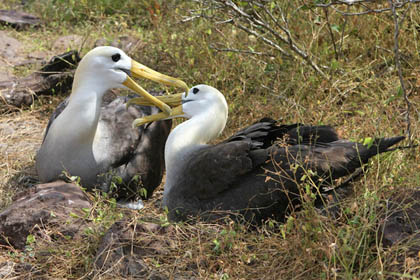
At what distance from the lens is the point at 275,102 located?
505 cm

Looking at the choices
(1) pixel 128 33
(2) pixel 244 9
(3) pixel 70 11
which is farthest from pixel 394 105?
(3) pixel 70 11

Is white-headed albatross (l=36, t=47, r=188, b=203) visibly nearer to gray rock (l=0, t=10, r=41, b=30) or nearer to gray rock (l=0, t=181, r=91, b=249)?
gray rock (l=0, t=181, r=91, b=249)

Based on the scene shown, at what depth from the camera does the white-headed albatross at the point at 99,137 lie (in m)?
4.30

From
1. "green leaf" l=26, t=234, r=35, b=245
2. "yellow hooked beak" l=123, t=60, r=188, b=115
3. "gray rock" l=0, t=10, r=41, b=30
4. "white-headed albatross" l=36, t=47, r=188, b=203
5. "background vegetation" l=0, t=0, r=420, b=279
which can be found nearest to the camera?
"background vegetation" l=0, t=0, r=420, b=279

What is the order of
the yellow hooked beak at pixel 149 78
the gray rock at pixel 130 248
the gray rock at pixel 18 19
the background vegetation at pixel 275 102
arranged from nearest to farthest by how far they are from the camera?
the background vegetation at pixel 275 102, the gray rock at pixel 130 248, the yellow hooked beak at pixel 149 78, the gray rock at pixel 18 19

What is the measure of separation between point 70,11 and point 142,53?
163cm

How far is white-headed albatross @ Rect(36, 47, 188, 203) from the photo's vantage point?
4.30 meters

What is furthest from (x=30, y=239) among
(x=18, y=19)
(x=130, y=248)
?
(x=18, y=19)

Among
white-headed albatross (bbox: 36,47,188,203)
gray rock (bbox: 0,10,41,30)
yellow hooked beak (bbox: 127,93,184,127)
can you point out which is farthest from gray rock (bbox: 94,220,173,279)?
gray rock (bbox: 0,10,41,30)

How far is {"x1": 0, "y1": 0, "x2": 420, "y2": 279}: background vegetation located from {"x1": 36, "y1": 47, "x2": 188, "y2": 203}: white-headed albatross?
0.41 m

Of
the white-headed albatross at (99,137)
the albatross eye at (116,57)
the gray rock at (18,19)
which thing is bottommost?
the gray rock at (18,19)

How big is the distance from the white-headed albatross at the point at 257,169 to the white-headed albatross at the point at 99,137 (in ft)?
2.00

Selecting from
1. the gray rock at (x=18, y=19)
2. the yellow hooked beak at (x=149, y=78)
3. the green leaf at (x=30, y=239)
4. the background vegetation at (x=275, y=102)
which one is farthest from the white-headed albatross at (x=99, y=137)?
the gray rock at (x=18, y=19)

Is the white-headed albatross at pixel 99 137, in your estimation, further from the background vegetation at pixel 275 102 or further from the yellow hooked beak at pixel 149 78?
the background vegetation at pixel 275 102
